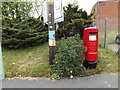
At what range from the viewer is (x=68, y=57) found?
3.29 metres

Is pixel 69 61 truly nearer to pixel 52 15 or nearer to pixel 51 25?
pixel 51 25

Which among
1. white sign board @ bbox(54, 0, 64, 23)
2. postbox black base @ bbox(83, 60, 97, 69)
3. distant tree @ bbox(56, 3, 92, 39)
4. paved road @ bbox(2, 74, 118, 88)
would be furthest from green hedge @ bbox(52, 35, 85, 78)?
distant tree @ bbox(56, 3, 92, 39)

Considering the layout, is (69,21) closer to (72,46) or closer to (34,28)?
(34,28)

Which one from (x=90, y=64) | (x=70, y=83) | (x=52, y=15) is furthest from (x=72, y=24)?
(x=70, y=83)

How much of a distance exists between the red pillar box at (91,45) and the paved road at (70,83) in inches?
19.6

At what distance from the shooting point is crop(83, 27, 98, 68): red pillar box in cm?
346

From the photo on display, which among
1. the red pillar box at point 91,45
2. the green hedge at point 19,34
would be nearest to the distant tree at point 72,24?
the green hedge at point 19,34

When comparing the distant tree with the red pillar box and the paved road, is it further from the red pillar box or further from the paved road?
the paved road

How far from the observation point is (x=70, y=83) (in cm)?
305

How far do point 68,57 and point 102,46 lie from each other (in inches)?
140

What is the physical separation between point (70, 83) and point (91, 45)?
1280mm

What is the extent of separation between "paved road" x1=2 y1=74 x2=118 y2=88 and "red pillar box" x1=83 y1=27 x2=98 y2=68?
498 mm

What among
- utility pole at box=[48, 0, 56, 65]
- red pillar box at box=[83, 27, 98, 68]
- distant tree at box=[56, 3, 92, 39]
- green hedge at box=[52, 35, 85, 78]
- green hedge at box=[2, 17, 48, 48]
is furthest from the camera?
distant tree at box=[56, 3, 92, 39]

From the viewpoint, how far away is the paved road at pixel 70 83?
293cm
